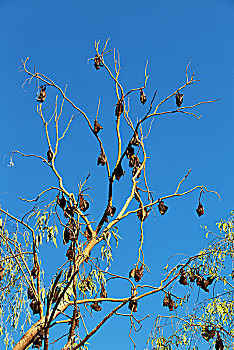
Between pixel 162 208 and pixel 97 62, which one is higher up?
pixel 97 62

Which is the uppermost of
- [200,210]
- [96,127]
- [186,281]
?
[96,127]

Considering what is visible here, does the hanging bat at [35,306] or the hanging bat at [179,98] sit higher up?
the hanging bat at [179,98]

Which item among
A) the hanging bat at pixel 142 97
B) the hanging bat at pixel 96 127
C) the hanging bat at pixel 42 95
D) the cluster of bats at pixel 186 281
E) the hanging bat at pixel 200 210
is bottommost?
the cluster of bats at pixel 186 281

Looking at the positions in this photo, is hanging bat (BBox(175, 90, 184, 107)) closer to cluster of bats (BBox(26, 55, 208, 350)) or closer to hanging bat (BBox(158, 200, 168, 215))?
cluster of bats (BBox(26, 55, 208, 350))

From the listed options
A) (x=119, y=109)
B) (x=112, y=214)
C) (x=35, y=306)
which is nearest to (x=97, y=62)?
(x=119, y=109)

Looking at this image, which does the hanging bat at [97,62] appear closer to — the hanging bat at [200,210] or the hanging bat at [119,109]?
the hanging bat at [119,109]

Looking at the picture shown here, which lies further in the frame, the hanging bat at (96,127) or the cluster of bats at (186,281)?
the hanging bat at (96,127)

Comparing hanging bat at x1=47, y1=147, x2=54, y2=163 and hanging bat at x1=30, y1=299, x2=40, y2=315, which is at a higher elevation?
hanging bat at x1=47, y1=147, x2=54, y2=163

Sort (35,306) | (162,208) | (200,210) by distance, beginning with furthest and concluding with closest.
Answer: (200,210) < (162,208) < (35,306)

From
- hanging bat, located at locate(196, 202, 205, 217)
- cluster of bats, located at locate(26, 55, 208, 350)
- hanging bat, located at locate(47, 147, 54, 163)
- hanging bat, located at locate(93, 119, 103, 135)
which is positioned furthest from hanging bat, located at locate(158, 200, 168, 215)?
hanging bat, located at locate(47, 147, 54, 163)

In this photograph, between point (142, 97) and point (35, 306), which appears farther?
point (142, 97)

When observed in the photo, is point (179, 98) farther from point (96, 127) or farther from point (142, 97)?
point (96, 127)

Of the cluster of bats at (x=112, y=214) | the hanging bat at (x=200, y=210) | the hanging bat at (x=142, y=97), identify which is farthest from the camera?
the hanging bat at (x=142, y=97)

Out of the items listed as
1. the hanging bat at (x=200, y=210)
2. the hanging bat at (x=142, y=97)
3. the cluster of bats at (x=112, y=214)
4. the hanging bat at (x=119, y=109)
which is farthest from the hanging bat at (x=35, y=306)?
the hanging bat at (x=142, y=97)
